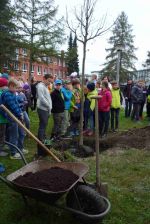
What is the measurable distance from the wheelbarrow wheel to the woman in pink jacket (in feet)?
20.9

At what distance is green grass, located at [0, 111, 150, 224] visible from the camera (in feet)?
14.7

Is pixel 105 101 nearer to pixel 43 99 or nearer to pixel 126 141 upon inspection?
pixel 126 141

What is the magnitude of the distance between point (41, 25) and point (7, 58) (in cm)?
556

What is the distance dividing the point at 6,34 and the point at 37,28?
3.73 meters

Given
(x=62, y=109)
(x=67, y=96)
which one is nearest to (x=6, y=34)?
(x=67, y=96)

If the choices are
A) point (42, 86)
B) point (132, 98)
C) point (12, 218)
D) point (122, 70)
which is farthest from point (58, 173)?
point (122, 70)

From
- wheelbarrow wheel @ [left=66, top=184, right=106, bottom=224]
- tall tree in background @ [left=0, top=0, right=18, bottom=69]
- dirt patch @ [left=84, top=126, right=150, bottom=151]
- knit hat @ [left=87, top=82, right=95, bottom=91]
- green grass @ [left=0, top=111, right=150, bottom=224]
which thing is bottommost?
green grass @ [left=0, top=111, right=150, bottom=224]

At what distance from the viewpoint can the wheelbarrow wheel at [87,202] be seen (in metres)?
4.07

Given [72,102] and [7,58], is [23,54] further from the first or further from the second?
[72,102]

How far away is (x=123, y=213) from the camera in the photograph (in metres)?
4.72

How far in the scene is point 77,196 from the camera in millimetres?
4238

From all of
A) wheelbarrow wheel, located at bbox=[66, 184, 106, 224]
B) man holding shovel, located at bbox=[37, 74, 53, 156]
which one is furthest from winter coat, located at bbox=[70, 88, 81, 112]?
wheelbarrow wheel, located at bbox=[66, 184, 106, 224]

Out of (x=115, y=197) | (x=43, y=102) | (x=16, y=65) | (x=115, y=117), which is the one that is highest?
(x=16, y=65)

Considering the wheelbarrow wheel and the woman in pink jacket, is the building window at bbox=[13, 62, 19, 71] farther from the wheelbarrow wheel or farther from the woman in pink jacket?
the wheelbarrow wheel
